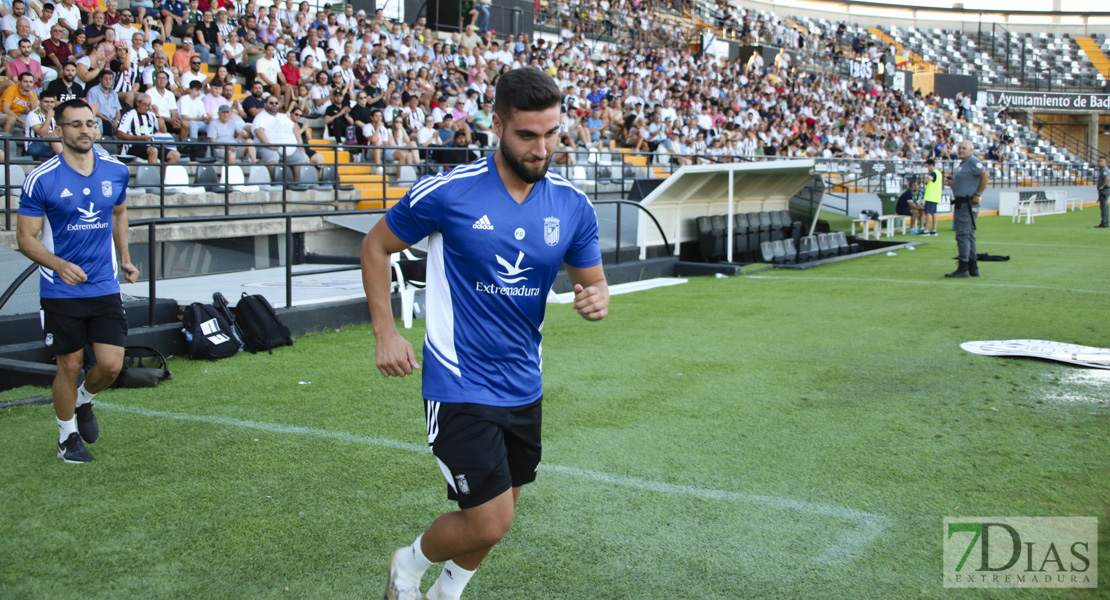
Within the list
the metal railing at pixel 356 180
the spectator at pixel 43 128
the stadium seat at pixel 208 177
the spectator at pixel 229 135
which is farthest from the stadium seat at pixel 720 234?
the spectator at pixel 43 128

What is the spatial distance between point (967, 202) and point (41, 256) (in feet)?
38.4

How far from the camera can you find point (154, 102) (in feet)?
41.7

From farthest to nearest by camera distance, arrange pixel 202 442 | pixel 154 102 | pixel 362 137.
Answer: pixel 362 137
pixel 154 102
pixel 202 442

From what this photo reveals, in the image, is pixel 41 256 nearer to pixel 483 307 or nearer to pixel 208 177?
pixel 483 307

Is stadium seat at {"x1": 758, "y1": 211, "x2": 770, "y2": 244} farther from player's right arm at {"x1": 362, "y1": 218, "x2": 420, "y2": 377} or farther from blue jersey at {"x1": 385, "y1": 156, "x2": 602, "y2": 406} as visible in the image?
player's right arm at {"x1": 362, "y1": 218, "x2": 420, "y2": 377}

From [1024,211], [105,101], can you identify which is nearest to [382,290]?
[105,101]

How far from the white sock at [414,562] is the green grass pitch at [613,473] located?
491 millimetres

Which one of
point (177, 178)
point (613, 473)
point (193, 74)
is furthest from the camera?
point (193, 74)

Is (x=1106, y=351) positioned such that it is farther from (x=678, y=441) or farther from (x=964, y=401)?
(x=678, y=441)

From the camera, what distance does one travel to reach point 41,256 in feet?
16.5

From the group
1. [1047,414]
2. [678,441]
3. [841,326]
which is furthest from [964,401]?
[841,326]

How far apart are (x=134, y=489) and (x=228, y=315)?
3.56m

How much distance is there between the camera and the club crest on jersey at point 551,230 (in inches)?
120

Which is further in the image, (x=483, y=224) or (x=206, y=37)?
(x=206, y=37)
